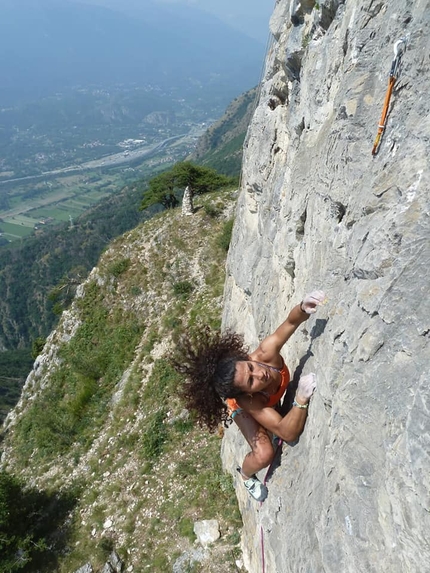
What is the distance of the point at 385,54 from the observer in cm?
419

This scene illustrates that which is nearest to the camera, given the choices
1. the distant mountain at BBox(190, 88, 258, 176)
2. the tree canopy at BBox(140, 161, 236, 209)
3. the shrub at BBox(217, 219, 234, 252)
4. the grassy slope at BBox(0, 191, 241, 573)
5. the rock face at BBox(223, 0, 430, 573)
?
the rock face at BBox(223, 0, 430, 573)

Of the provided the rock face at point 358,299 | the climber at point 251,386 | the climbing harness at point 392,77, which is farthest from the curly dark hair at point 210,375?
the climbing harness at point 392,77

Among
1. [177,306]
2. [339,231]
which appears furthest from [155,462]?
[339,231]

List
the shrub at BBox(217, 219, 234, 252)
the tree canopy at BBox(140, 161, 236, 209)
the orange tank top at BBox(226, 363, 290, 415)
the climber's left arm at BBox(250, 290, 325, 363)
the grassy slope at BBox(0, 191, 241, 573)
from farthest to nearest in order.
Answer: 1. the tree canopy at BBox(140, 161, 236, 209)
2. the shrub at BBox(217, 219, 234, 252)
3. the grassy slope at BBox(0, 191, 241, 573)
4. the orange tank top at BBox(226, 363, 290, 415)
5. the climber's left arm at BBox(250, 290, 325, 363)

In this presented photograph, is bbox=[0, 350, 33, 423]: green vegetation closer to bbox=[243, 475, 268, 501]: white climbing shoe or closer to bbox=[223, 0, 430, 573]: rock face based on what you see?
bbox=[243, 475, 268, 501]: white climbing shoe

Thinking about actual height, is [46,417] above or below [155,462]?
below

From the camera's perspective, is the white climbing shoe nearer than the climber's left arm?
No

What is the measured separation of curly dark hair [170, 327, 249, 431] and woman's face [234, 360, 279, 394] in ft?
0.23

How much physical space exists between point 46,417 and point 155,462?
9.83 metres

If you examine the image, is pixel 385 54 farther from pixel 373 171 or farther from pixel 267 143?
pixel 267 143

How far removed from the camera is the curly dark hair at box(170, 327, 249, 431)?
4535 millimetres

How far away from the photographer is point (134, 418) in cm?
1636

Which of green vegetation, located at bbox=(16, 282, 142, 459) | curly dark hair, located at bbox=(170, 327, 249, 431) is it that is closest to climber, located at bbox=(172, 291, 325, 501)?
curly dark hair, located at bbox=(170, 327, 249, 431)

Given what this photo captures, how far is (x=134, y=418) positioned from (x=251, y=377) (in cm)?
1324
